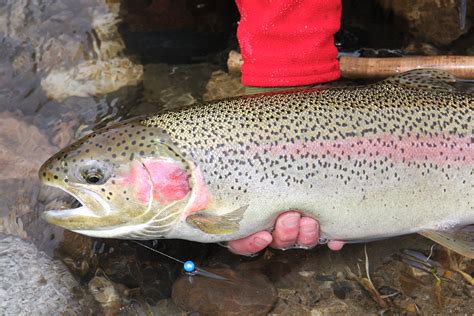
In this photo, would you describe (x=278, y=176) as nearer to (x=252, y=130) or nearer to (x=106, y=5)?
(x=252, y=130)

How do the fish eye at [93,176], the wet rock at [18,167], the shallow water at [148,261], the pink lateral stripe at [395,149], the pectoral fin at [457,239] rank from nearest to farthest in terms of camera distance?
A: the fish eye at [93,176], the pink lateral stripe at [395,149], the pectoral fin at [457,239], the shallow water at [148,261], the wet rock at [18,167]

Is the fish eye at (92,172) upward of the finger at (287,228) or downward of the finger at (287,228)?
upward

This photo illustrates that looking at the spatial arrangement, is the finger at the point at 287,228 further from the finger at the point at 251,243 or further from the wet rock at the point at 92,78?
the wet rock at the point at 92,78

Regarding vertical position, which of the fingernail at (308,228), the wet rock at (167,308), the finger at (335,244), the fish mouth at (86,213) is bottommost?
the wet rock at (167,308)

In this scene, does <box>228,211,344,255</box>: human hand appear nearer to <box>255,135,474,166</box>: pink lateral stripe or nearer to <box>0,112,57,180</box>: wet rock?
<box>255,135,474,166</box>: pink lateral stripe

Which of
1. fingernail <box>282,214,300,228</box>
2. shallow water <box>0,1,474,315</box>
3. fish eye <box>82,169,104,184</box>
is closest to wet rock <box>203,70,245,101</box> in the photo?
shallow water <box>0,1,474,315</box>

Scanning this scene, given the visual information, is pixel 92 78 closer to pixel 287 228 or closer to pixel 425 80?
pixel 287 228

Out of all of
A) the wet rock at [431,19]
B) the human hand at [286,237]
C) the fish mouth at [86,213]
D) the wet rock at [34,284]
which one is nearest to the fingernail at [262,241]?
the human hand at [286,237]
